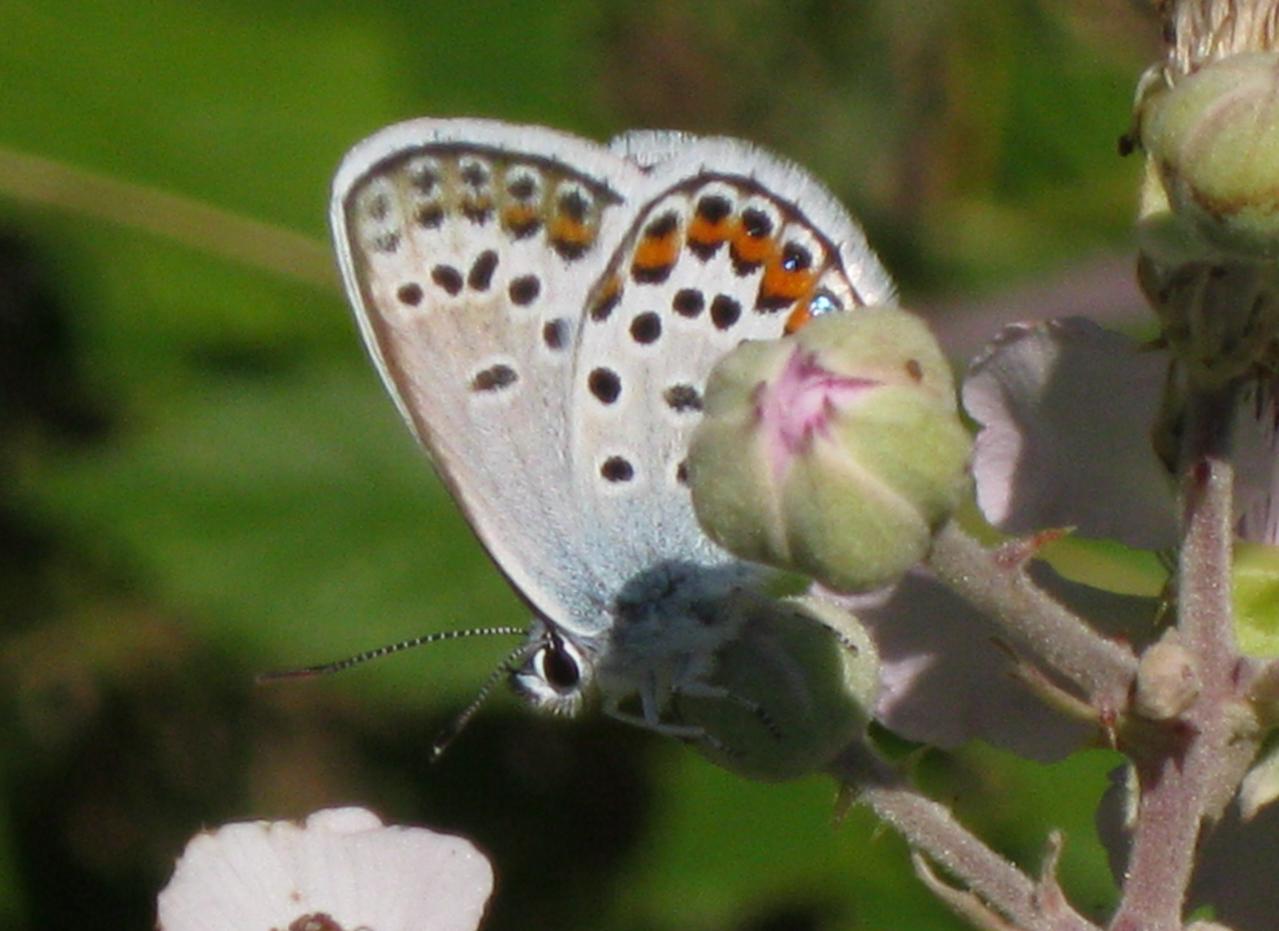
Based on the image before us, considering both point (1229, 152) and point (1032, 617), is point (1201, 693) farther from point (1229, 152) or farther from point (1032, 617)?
point (1229, 152)

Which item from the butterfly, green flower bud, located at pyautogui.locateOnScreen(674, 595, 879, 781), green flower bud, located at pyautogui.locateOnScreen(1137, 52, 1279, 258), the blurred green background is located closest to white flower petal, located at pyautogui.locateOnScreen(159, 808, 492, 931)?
green flower bud, located at pyautogui.locateOnScreen(674, 595, 879, 781)

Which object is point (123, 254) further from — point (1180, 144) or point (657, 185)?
point (1180, 144)

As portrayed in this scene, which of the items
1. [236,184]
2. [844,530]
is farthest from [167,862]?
[844,530]

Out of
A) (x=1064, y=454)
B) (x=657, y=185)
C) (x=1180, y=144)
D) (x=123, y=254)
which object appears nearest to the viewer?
(x=1180, y=144)

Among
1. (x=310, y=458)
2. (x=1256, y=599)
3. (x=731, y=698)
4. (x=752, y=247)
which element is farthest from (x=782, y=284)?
(x=310, y=458)

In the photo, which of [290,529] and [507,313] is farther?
[290,529]

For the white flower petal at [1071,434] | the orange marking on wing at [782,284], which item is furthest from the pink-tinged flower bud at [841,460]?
the orange marking on wing at [782,284]
